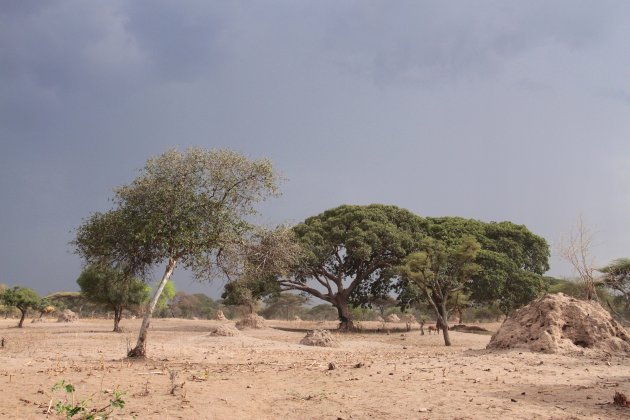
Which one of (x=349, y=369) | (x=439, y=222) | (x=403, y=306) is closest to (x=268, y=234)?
(x=349, y=369)

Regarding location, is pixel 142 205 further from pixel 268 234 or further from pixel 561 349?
pixel 561 349

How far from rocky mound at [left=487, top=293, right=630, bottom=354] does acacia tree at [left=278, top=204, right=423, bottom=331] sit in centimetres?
2055

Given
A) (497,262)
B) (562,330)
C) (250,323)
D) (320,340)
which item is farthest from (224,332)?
(497,262)

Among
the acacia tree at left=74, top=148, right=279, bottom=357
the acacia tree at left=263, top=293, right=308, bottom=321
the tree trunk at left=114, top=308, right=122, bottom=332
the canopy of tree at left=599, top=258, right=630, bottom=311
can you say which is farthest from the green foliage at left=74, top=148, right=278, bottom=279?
the acacia tree at left=263, top=293, right=308, bottom=321

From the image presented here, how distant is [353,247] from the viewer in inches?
1453

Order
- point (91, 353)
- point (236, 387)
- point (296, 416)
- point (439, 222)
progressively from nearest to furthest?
1. point (296, 416)
2. point (236, 387)
3. point (91, 353)
4. point (439, 222)

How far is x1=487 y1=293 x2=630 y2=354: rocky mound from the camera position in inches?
556

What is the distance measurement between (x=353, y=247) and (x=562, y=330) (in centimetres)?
2262

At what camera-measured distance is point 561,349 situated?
13.7 m

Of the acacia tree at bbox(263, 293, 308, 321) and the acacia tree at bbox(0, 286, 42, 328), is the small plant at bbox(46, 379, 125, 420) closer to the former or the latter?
the acacia tree at bbox(0, 286, 42, 328)

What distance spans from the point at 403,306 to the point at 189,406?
112ft

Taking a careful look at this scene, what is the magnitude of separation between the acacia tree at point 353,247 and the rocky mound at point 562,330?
20551mm

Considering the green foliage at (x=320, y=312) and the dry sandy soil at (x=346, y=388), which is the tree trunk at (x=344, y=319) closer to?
the dry sandy soil at (x=346, y=388)

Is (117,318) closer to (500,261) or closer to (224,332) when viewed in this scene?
(224,332)
